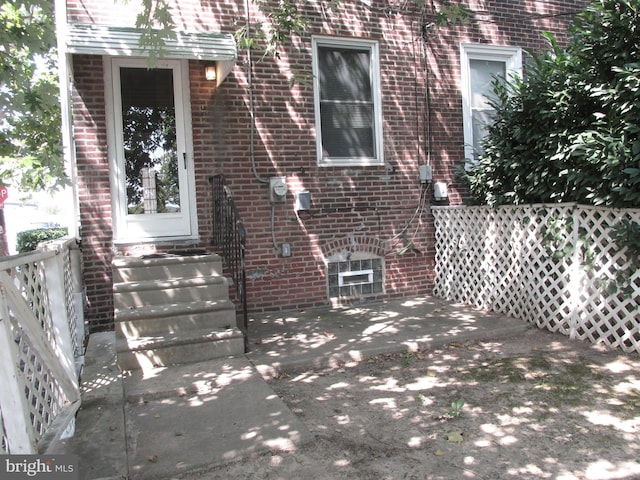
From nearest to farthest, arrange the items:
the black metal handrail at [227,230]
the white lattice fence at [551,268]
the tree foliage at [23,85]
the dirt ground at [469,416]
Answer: the dirt ground at [469,416] → the tree foliage at [23,85] → the white lattice fence at [551,268] → the black metal handrail at [227,230]

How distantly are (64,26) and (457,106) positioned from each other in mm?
5081

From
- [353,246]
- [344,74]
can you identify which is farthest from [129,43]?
[353,246]

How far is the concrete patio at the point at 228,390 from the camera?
3.05 meters

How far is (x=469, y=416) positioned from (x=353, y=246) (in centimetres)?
352

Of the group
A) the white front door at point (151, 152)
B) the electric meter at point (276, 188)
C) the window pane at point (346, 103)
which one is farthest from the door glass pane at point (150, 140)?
the window pane at point (346, 103)

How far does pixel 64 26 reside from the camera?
511 cm

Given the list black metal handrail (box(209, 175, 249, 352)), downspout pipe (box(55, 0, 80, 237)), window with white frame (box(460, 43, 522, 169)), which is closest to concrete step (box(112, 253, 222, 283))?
black metal handrail (box(209, 175, 249, 352))

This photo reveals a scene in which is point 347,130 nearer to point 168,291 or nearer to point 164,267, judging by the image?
point 164,267

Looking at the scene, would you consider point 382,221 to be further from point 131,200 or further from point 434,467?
point 434,467

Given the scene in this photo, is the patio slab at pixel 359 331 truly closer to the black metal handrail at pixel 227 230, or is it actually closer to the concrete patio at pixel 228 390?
the concrete patio at pixel 228 390

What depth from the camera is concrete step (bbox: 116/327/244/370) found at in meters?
4.50

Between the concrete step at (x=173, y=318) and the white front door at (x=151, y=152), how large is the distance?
1345 millimetres

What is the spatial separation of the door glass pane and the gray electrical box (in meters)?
1.45

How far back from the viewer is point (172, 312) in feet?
15.9
